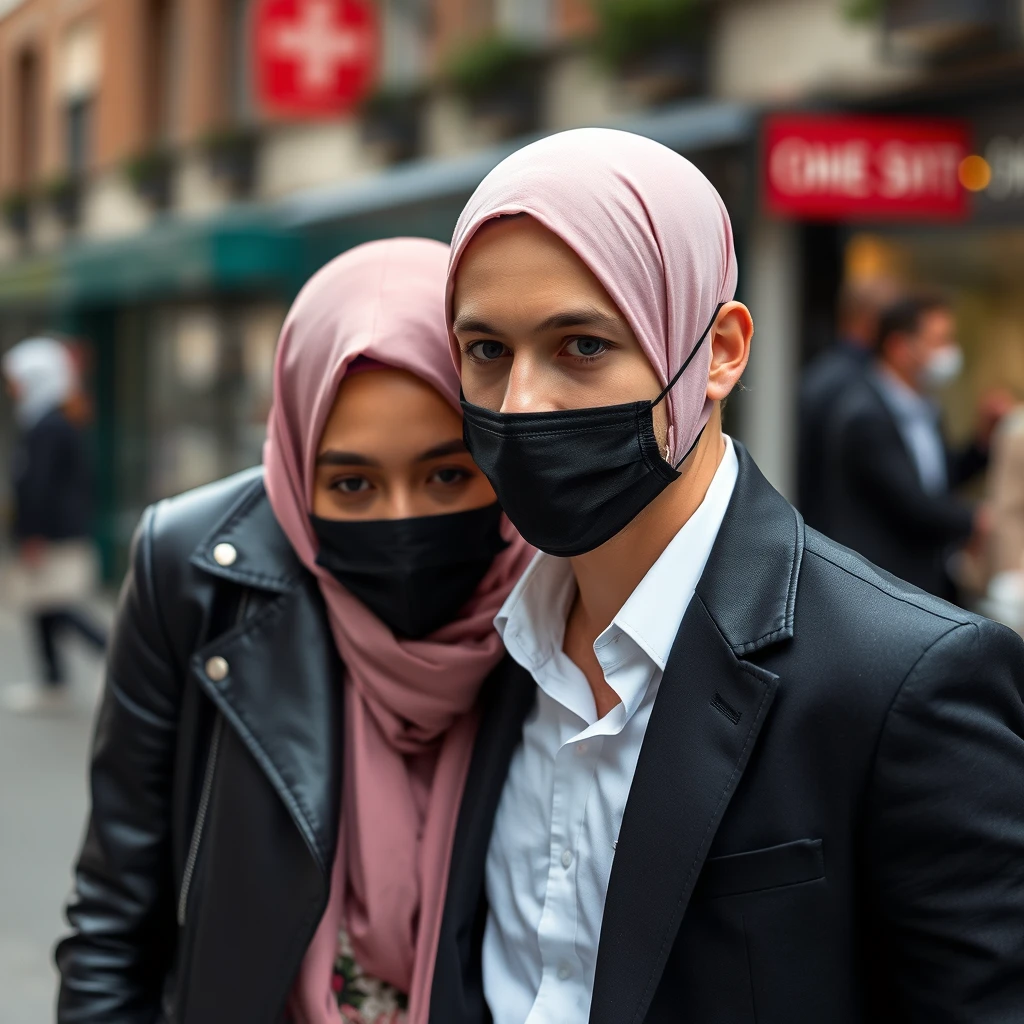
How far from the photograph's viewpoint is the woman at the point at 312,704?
188cm

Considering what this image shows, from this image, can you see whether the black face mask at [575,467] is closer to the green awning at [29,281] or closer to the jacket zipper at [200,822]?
the jacket zipper at [200,822]

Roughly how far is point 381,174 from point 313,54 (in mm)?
1115

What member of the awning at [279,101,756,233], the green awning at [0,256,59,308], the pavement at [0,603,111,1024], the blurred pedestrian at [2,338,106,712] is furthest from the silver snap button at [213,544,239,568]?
the green awning at [0,256,59,308]

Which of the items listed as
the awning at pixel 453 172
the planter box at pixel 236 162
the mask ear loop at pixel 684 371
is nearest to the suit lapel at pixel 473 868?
the mask ear loop at pixel 684 371

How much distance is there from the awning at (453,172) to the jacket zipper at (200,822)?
19.2 feet

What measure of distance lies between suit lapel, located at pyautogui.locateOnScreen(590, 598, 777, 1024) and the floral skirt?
483mm

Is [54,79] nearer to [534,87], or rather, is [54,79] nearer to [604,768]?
[534,87]

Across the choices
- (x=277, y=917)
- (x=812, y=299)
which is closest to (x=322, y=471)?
(x=277, y=917)

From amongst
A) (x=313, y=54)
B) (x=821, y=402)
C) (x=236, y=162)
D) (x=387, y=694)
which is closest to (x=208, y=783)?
(x=387, y=694)

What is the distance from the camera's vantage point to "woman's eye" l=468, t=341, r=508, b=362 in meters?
1.64

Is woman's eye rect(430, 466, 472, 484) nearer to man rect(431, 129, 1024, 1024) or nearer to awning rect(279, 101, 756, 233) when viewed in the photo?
man rect(431, 129, 1024, 1024)

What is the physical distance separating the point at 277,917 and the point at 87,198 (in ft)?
59.6

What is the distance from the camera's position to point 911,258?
7.82 meters

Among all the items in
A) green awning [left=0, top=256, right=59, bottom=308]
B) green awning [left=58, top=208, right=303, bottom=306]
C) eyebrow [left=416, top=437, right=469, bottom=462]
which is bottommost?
eyebrow [left=416, top=437, right=469, bottom=462]
